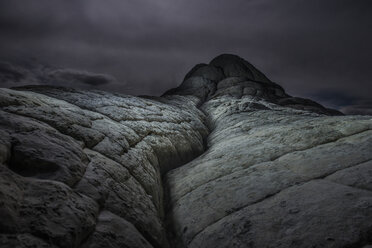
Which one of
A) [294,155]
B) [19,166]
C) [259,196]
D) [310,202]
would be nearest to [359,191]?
[310,202]

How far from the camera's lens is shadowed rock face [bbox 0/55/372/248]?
258cm

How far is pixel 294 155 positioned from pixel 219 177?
2.10 m

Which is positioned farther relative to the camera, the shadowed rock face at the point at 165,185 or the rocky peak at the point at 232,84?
the rocky peak at the point at 232,84

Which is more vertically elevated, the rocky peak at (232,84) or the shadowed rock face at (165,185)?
the rocky peak at (232,84)

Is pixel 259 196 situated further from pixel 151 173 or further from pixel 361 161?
Result: pixel 151 173

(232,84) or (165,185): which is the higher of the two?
(232,84)

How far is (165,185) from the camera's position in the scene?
20.6 feet

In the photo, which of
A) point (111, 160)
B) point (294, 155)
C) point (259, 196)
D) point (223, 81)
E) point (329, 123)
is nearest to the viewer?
point (259, 196)

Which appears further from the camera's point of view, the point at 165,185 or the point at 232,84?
the point at 232,84

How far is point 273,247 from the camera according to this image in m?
2.92

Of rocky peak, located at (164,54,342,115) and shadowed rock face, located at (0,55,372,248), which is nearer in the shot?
shadowed rock face, located at (0,55,372,248)

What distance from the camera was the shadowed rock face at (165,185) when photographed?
8.45 ft

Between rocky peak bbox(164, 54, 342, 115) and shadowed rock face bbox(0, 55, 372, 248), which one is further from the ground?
rocky peak bbox(164, 54, 342, 115)

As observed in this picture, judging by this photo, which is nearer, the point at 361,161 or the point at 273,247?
the point at 273,247
